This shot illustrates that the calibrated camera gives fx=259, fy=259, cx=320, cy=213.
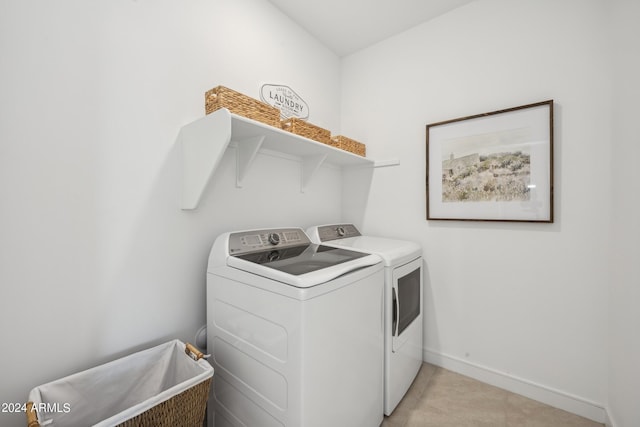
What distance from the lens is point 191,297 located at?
4.78 ft

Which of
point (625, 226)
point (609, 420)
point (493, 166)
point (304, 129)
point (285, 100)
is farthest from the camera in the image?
point (285, 100)

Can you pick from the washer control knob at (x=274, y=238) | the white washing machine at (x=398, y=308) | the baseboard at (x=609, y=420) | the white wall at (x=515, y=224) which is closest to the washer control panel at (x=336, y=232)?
the white washing machine at (x=398, y=308)

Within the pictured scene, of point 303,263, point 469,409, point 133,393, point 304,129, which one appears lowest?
point 469,409

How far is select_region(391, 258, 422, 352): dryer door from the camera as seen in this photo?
1.53 metres

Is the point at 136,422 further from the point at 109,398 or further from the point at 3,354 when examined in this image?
the point at 3,354

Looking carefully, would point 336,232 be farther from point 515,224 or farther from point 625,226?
point 625,226

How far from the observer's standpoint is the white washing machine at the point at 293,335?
1.01m

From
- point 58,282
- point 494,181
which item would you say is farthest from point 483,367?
point 58,282

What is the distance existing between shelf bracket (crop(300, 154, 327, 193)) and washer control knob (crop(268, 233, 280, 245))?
2.00 feet

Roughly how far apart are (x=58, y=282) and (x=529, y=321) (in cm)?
254

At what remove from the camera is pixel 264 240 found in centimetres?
154

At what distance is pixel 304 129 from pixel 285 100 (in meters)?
0.51

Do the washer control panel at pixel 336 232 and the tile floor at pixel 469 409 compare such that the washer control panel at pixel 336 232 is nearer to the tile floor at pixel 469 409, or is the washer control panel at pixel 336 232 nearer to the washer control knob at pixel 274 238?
the washer control knob at pixel 274 238

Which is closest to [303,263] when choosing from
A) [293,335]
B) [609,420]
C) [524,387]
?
[293,335]
